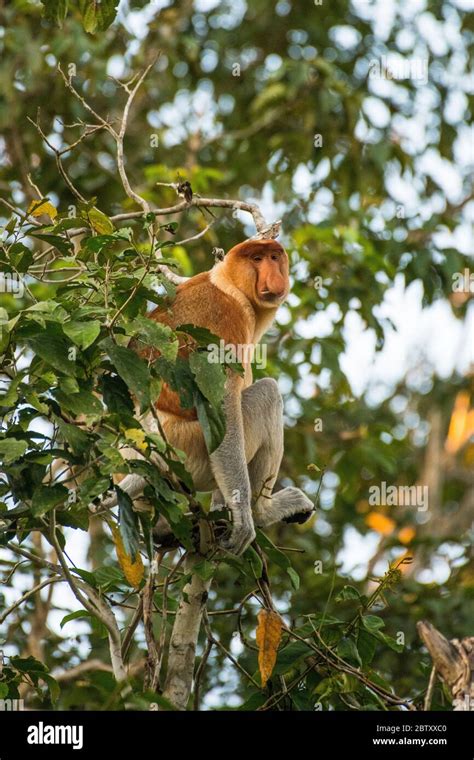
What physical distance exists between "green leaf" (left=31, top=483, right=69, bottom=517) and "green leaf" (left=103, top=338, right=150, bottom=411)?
1.15ft

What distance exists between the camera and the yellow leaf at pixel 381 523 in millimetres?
9422

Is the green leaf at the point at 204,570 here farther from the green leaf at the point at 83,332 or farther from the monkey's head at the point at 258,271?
the monkey's head at the point at 258,271

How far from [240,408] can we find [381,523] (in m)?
5.48

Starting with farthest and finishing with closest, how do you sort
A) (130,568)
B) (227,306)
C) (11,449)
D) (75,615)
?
(227,306), (75,615), (130,568), (11,449)

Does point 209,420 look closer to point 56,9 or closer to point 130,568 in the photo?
point 130,568

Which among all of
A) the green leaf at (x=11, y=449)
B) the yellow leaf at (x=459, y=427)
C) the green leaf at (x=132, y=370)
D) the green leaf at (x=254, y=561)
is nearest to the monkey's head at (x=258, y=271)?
the green leaf at (x=254, y=561)

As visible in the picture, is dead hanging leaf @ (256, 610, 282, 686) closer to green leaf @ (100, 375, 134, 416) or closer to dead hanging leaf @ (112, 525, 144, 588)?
dead hanging leaf @ (112, 525, 144, 588)

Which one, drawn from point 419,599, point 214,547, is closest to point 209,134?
point 419,599

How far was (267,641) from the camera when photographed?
150 inches

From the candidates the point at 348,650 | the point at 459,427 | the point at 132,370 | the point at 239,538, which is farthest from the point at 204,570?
the point at 459,427

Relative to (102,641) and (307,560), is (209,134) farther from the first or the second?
(102,641)

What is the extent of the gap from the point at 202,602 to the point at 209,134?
5599 millimetres

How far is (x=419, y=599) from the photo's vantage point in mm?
6641
